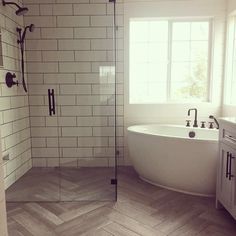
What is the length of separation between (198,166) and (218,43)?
1.83 m

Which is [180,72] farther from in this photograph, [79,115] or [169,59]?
[79,115]

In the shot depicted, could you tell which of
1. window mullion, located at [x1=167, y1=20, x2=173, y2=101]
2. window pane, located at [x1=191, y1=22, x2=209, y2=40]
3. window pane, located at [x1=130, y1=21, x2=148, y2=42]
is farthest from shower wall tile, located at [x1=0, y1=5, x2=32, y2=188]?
window pane, located at [x1=191, y1=22, x2=209, y2=40]

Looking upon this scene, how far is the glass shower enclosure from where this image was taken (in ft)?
10.4

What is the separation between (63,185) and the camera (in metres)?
2.82

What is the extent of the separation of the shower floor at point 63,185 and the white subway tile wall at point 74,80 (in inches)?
6.8

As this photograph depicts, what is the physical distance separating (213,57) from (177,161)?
1.69 meters

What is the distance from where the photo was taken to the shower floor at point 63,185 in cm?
251

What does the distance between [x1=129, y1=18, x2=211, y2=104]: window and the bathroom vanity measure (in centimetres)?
140

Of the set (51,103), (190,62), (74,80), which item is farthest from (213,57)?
(51,103)

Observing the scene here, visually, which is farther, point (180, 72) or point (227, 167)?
point (180, 72)

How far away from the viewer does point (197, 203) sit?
91.9 inches

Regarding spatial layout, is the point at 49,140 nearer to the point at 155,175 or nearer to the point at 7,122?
the point at 7,122

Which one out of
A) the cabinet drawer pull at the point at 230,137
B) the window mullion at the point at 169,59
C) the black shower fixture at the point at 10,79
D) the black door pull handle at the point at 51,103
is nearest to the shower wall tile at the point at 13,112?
the black shower fixture at the point at 10,79

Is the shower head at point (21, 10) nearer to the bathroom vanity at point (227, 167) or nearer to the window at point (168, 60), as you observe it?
the window at point (168, 60)
